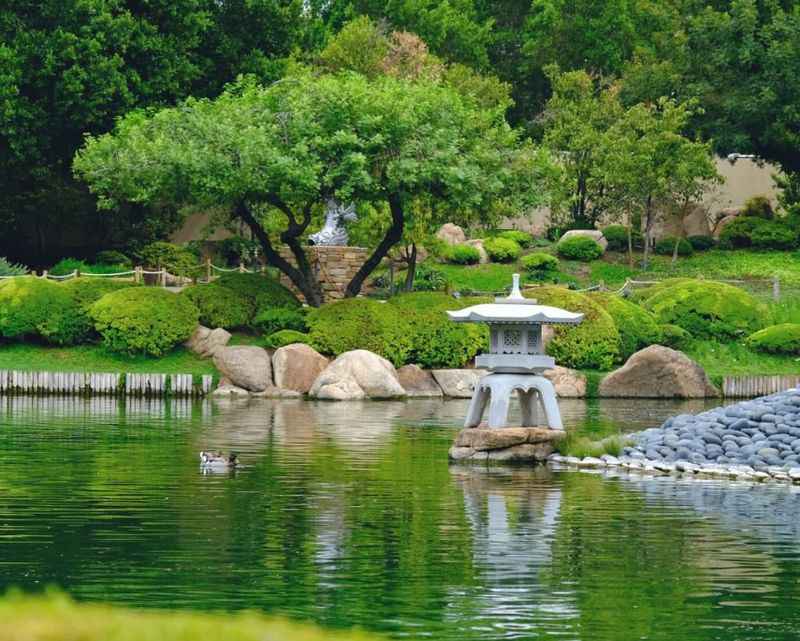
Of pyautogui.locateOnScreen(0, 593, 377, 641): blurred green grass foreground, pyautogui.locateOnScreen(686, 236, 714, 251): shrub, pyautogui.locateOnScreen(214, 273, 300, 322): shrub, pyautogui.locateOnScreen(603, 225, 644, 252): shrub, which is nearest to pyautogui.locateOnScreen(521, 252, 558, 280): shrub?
pyautogui.locateOnScreen(603, 225, 644, 252): shrub

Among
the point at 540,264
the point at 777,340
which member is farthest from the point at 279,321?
the point at 540,264

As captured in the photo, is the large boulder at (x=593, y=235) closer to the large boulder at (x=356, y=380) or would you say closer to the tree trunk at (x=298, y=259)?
the tree trunk at (x=298, y=259)

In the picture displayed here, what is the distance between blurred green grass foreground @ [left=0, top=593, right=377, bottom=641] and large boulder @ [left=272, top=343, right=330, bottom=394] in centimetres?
3477

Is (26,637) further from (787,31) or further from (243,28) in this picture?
(787,31)

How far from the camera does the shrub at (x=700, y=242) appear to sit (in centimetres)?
6234

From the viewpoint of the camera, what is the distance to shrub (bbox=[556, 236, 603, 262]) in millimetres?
59469

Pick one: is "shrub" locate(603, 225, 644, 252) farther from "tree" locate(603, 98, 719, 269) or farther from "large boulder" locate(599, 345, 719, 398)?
"large boulder" locate(599, 345, 719, 398)

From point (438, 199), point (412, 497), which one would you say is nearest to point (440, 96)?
point (438, 199)

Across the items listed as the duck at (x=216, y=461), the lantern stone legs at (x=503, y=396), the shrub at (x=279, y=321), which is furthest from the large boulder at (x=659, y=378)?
the duck at (x=216, y=461)

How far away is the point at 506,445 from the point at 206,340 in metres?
18.0

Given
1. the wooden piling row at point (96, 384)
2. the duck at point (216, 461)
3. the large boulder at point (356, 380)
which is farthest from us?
the large boulder at point (356, 380)

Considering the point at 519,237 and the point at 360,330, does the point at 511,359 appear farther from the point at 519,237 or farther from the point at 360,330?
the point at 519,237

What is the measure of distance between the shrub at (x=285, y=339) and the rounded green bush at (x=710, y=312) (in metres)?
10.3

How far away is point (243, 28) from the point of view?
196 ft
